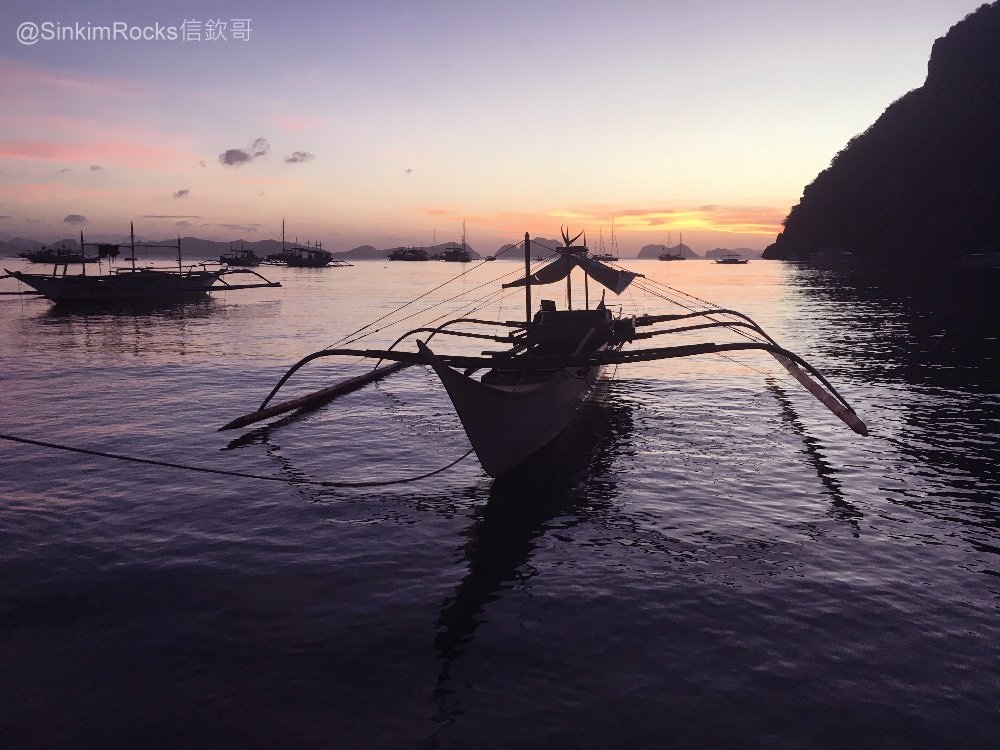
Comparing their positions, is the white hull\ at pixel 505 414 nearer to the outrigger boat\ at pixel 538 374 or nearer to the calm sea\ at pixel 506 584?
the outrigger boat\ at pixel 538 374

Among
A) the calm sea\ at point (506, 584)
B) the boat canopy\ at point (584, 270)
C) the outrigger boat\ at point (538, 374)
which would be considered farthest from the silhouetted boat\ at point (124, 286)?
the calm sea\ at point (506, 584)

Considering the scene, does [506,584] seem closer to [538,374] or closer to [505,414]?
[505,414]

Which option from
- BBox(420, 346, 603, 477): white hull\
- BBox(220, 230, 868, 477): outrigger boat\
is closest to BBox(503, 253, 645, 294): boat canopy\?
BBox(220, 230, 868, 477): outrigger boat\

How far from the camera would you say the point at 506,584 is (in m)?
10.3

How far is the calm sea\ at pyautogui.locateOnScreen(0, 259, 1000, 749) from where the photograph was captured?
7176 millimetres

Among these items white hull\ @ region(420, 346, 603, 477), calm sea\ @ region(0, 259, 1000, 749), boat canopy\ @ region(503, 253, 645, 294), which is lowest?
calm sea\ @ region(0, 259, 1000, 749)

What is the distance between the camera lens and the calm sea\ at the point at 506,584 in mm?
7176

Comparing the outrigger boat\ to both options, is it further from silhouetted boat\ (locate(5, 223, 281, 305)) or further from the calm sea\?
silhouetted boat\ (locate(5, 223, 281, 305))

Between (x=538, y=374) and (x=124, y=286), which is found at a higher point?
(x=124, y=286)

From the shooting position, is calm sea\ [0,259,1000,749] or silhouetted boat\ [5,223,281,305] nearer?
calm sea\ [0,259,1000,749]

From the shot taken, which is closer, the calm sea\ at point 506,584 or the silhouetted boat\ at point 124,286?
the calm sea\ at point 506,584

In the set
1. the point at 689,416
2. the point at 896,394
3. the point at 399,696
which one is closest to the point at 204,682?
the point at 399,696

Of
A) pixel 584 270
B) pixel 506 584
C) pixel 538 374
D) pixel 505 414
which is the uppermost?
pixel 584 270

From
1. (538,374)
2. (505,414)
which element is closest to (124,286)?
(538,374)
